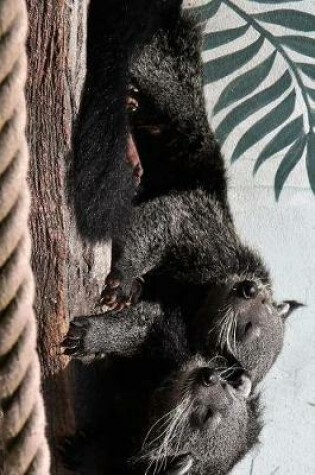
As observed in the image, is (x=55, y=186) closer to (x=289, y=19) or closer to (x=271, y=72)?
(x=271, y=72)

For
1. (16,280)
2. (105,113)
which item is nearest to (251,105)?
(105,113)

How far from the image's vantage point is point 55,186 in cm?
194

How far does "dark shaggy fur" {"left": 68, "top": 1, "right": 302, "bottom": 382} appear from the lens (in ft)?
7.98

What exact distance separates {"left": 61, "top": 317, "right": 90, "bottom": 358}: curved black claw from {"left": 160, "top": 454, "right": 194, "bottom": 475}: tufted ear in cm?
40

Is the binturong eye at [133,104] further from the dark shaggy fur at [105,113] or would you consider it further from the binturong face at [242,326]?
the binturong face at [242,326]

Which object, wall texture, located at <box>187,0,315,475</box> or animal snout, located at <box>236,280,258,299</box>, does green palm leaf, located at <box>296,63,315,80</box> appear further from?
animal snout, located at <box>236,280,258,299</box>

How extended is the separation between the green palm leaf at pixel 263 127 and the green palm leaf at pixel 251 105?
0.04 m

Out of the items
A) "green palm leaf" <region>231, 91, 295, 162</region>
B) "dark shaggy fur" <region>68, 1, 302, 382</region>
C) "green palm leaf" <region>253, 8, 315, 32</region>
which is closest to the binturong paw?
"dark shaggy fur" <region>68, 1, 302, 382</region>

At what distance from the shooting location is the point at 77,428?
2260 mm

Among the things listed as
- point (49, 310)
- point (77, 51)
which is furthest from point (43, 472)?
point (77, 51)

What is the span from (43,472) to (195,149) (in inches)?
69.6

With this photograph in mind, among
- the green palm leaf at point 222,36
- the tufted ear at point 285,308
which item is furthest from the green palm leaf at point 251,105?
the tufted ear at point 285,308

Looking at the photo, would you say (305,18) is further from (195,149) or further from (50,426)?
(50,426)

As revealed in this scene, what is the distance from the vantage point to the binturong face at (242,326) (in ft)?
7.89
